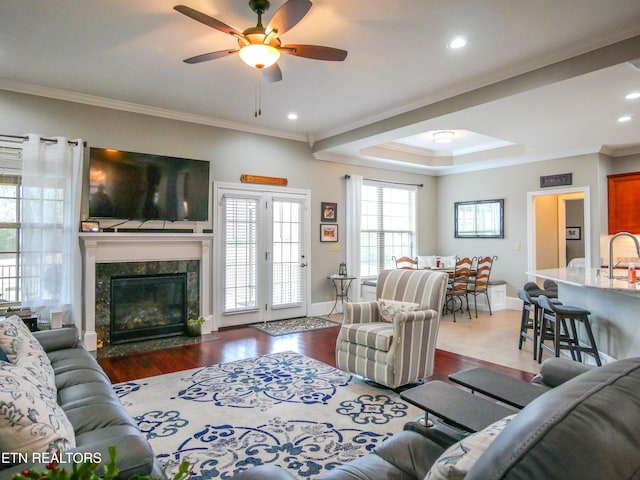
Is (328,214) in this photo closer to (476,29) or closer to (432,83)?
(432,83)

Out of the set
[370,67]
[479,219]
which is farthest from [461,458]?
[479,219]

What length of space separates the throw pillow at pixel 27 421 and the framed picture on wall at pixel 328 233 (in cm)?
543

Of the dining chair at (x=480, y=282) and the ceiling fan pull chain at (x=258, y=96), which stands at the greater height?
the ceiling fan pull chain at (x=258, y=96)

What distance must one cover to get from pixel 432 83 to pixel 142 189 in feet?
12.0

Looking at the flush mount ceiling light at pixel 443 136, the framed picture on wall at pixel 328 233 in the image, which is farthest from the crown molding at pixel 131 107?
the flush mount ceiling light at pixel 443 136

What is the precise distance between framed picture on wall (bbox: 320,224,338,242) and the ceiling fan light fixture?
3.99 metres

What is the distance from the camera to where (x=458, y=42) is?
3.30 meters

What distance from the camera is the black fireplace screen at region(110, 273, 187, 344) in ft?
15.9

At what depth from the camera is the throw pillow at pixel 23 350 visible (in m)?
1.98

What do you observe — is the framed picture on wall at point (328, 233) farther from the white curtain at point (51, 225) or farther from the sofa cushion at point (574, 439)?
the sofa cushion at point (574, 439)

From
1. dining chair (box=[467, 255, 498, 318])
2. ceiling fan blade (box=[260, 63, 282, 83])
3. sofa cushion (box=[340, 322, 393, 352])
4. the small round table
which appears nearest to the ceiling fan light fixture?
ceiling fan blade (box=[260, 63, 282, 83])

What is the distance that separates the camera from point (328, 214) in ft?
22.2

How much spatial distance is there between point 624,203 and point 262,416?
6.50m

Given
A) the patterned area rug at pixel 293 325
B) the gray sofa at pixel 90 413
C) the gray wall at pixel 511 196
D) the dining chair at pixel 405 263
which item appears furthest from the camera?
the dining chair at pixel 405 263
